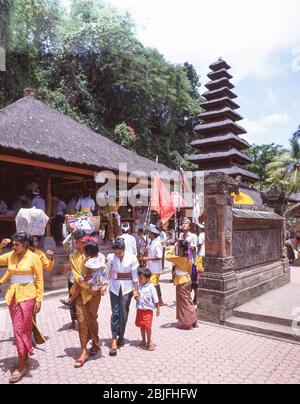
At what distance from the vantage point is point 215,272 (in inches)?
294

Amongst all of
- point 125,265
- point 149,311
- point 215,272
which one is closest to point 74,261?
point 125,265

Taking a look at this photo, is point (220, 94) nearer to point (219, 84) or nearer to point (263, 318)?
point (219, 84)

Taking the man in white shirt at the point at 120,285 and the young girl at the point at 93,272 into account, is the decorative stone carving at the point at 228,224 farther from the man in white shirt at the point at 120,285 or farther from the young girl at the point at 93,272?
the young girl at the point at 93,272

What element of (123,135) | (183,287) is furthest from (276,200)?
(123,135)

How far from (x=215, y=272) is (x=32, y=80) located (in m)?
21.8

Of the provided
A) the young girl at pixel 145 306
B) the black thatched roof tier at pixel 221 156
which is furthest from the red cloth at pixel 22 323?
the black thatched roof tier at pixel 221 156

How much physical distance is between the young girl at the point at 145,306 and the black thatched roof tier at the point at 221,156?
24622 millimetres

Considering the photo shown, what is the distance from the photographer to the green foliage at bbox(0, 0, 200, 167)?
91.9 feet

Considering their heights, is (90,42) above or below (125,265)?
above

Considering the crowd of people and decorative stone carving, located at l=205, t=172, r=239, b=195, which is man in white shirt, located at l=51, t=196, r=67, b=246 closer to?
decorative stone carving, located at l=205, t=172, r=239, b=195

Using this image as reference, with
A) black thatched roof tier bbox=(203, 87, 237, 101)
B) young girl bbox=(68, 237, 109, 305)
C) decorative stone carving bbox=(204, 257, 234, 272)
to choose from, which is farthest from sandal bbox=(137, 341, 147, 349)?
black thatched roof tier bbox=(203, 87, 237, 101)

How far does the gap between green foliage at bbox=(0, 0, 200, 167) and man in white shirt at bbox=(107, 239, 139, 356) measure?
22502mm

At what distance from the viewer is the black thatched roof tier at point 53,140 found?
32.6ft
